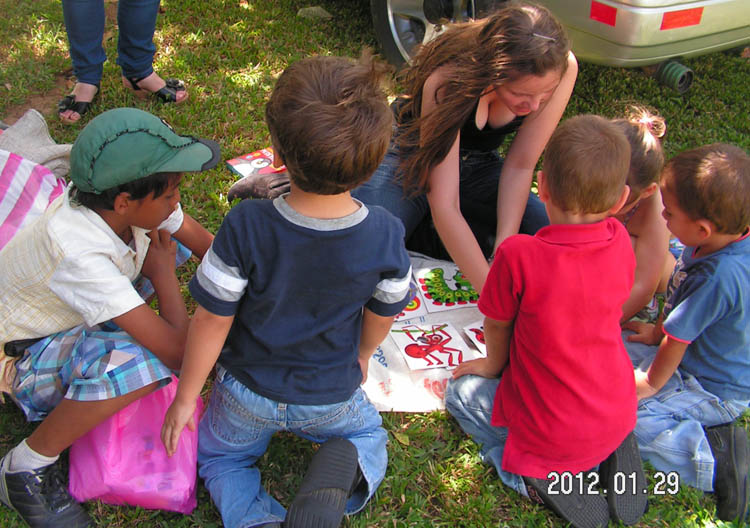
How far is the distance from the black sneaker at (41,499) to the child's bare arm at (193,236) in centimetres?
78

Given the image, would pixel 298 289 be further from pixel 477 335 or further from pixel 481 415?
pixel 477 335

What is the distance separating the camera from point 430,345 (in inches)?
95.6

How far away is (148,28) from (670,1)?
2.56m

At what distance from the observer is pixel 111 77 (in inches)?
141

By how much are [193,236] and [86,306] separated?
1.90ft

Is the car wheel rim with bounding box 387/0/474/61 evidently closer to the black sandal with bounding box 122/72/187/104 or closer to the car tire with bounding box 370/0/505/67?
the car tire with bounding box 370/0/505/67

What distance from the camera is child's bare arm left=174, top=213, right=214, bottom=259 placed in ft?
6.82

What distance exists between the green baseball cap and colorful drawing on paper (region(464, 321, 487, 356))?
1302mm

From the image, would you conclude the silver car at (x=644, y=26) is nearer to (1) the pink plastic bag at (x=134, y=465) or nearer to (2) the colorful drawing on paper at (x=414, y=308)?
(2) the colorful drawing on paper at (x=414, y=308)

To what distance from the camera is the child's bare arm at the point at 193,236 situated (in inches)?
81.9

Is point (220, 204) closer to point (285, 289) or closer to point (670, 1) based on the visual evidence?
point (285, 289)

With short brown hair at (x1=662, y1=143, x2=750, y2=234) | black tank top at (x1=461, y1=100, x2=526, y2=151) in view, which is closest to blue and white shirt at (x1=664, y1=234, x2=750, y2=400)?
short brown hair at (x1=662, y1=143, x2=750, y2=234)

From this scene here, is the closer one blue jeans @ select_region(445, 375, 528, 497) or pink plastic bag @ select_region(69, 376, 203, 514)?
pink plastic bag @ select_region(69, 376, 203, 514)

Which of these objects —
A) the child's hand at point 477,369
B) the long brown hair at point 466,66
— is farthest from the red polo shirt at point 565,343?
the long brown hair at point 466,66
